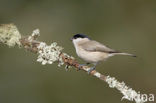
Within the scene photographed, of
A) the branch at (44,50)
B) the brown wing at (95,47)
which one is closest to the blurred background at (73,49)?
the brown wing at (95,47)

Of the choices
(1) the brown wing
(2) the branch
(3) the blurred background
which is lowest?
(2) the branch

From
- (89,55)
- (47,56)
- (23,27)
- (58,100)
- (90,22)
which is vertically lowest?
(47,56)

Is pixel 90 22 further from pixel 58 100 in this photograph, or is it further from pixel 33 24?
pixel 58 100

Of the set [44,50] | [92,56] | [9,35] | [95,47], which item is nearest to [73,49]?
[95,47]

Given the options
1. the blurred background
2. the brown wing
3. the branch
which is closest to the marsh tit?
the brown wing

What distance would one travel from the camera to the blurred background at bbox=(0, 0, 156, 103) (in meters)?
9.87

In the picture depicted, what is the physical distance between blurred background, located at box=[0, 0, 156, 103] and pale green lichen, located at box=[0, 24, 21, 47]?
410 centimetres

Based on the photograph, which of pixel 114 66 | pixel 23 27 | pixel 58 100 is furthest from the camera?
pixel 23 27

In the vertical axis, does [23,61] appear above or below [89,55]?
above

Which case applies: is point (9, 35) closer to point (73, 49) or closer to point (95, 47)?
point (95, 47)

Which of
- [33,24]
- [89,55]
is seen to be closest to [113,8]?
[33,24]

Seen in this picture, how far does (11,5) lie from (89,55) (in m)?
6.54

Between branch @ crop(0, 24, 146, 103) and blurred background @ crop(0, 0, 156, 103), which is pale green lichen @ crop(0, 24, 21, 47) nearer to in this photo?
branch @ crop(0, 24, 146, 103)

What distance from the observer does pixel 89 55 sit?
6066mm
